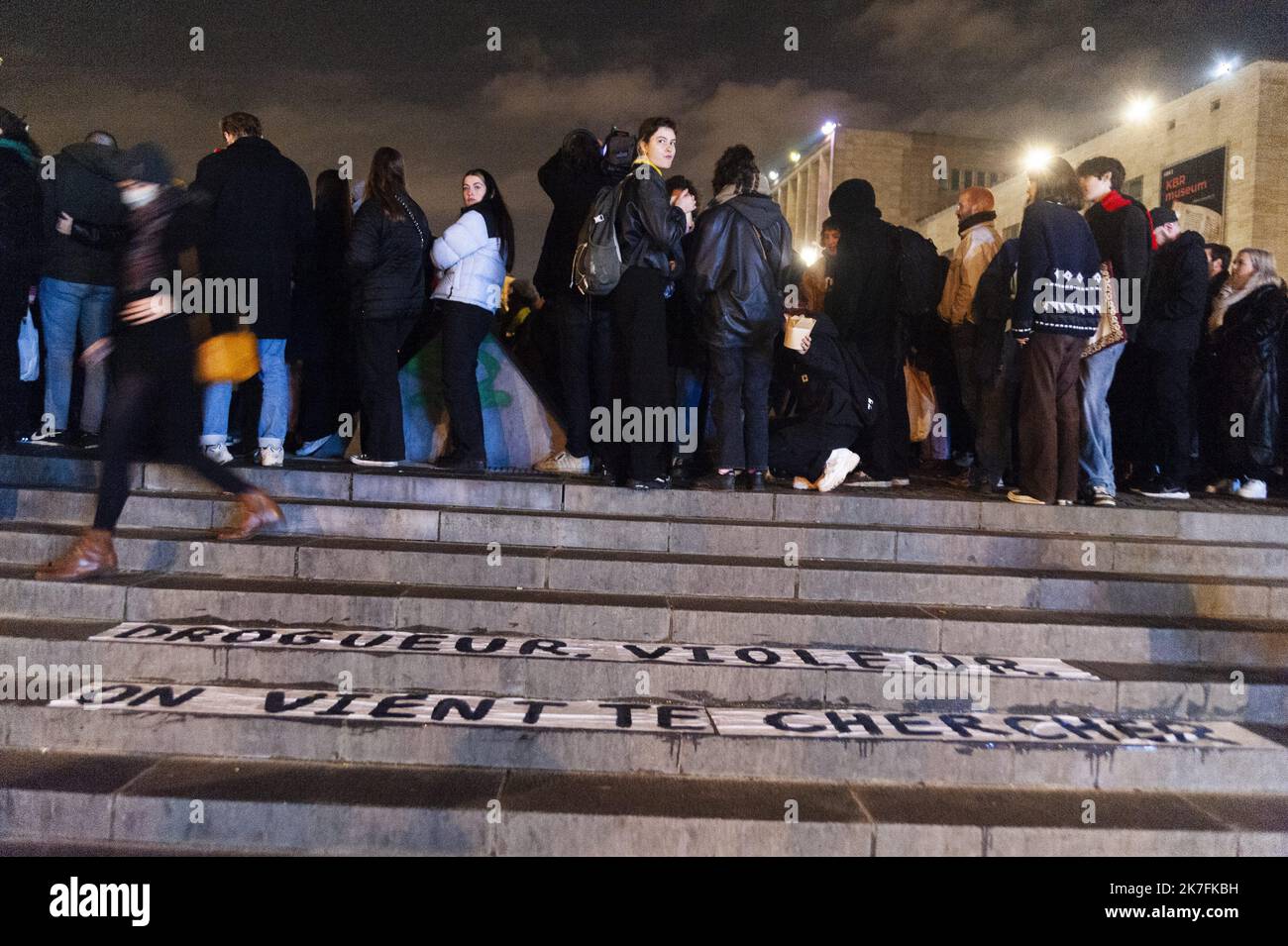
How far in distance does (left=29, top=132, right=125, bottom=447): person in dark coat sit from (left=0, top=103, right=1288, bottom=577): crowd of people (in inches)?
0.6

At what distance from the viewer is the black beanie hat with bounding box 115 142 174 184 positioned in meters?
4.56

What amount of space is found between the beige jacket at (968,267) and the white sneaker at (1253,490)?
2487 mm

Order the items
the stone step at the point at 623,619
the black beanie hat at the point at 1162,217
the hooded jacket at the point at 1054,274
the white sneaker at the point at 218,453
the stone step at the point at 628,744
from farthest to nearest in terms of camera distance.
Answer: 1. the black beanie hat at the point at 1162,217
2. the white sneaker at the point at 218,453
3. the hooded jacket at the point at 1054,274
4. the stone step at the point at 623,619
5. the stone step at the point at 628,744

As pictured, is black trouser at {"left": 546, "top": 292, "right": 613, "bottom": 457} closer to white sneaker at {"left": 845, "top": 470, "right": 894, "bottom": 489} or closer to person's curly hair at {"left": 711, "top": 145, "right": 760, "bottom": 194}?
person's curly hair at {"left": 711, "top": 145, "right": 760, "bottom": 194}

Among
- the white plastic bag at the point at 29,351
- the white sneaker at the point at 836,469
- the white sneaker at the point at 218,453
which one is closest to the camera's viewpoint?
the white sneaker at the point at 218,453

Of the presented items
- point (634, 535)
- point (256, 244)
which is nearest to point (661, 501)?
point (634, 535)

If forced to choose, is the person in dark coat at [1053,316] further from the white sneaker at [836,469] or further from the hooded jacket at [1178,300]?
the white sneaker at [836,469]

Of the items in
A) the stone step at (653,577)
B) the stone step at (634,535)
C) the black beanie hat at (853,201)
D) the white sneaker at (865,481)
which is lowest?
the stone step at (653,577)

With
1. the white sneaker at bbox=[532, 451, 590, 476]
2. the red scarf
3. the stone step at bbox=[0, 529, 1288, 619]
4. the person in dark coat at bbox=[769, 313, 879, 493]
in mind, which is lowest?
the stone step at bbox=[0, 529, 1288, 619]

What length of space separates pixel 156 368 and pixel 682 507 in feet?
9.93

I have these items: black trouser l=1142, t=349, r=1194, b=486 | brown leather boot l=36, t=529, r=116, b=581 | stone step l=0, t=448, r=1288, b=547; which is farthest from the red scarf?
brown leather boot l=36, t=529, r=116, b=581

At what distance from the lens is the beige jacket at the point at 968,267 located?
683 cm

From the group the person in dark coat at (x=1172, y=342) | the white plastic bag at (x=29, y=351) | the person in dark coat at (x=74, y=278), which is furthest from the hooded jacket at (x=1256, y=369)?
the white plastic bag at (x=29, y=351)
